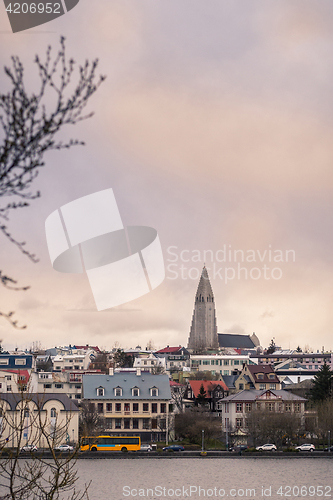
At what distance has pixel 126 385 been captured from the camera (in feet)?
244

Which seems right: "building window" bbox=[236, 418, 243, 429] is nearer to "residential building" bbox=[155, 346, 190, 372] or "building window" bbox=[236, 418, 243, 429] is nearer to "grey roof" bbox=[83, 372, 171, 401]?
"grey roof" bbox=[83, 372, 171, 401]

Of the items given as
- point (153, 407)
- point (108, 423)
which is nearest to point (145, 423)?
point (153, 407)

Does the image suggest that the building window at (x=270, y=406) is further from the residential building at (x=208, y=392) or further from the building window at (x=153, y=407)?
the building window at (x=153, y=407)

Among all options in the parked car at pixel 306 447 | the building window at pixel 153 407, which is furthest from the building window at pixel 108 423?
the parked car at pixel 306 447

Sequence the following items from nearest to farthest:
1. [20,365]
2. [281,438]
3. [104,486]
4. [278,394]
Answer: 1. [104,486]
2. [281,438]
3. [278,394]
4. [20,365]

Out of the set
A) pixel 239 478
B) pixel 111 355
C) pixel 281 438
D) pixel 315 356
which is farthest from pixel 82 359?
pixel 239 478

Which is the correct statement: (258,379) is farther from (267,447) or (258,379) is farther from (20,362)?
(20,362)

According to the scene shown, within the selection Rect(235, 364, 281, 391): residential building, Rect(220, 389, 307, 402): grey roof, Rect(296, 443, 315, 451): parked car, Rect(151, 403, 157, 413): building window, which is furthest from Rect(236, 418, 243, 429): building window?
Rect(235, 364, 281, 391): residential building

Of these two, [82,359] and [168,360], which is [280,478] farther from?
[168,360]

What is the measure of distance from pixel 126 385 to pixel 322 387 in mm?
27635

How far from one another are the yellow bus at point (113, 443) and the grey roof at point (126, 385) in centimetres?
776

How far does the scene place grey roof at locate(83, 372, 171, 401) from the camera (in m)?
72.9

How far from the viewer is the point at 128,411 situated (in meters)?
72.1

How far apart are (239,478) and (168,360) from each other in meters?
113
